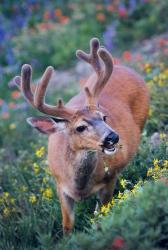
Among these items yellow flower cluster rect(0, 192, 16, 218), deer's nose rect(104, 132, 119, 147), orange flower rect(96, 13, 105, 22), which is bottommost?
yellow flower cluster rect(0, 192, 16, 218)

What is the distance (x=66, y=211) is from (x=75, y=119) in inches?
37.9

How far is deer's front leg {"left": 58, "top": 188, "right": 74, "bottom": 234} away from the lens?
652 centimetres

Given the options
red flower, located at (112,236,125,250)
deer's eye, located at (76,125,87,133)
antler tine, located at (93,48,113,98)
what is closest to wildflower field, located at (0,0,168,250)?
red flower, located at (112,236,125,250)

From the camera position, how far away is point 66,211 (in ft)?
21.5

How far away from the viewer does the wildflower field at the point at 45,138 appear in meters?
4.78

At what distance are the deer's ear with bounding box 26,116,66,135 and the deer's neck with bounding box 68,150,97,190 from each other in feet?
0.99

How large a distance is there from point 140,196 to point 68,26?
965cm

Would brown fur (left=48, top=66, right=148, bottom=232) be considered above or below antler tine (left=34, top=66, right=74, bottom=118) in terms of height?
below

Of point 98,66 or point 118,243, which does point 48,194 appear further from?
point 118,243

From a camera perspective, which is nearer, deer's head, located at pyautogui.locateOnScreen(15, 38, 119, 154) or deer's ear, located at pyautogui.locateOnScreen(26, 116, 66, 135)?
deer's head, located at pyautogui.locateOnScreen(15, 38, 119, 154)

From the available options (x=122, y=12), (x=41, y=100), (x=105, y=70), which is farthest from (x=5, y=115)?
(x=41, y=100)

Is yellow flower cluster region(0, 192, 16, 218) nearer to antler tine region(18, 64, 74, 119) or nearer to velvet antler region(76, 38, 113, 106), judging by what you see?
antler tine region(18, 64, 74, 119)

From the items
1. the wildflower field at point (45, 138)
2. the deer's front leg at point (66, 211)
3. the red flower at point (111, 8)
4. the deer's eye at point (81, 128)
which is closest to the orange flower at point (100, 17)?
the wildflower field at point (45, 138)

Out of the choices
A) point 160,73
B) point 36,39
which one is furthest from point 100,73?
point 36,39
